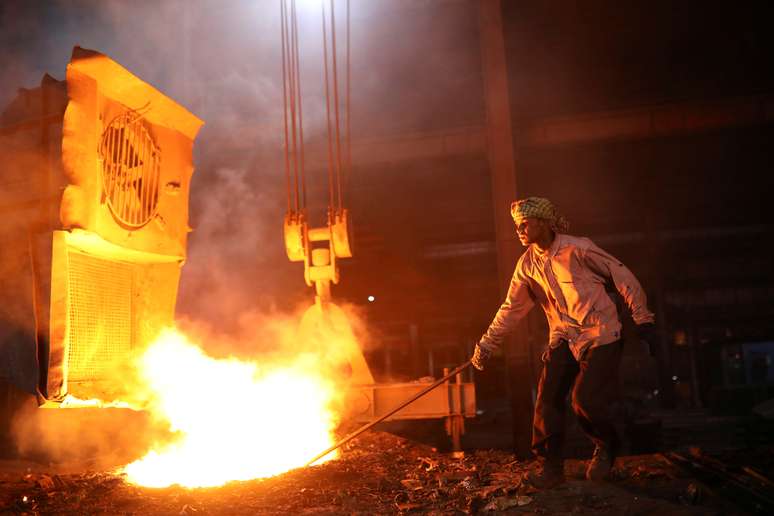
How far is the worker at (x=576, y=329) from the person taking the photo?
3381 millimetres

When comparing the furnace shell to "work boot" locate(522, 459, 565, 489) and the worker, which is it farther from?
"work boot" locate(522, 459, 565, 489)

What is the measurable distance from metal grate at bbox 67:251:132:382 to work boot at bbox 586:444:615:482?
3.63 metres

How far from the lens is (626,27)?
1221 cm

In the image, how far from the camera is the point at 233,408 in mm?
5684

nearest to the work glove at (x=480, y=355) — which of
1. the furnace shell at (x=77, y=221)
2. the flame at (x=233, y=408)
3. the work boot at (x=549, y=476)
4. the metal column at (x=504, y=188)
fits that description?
the work boot at (x=549, y=476)

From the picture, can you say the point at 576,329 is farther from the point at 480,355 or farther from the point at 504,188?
the point at 504,188

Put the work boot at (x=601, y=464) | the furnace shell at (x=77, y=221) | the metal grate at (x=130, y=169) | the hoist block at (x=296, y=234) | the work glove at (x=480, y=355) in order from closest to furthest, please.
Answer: the work boot at (x=601, y=464) → the work glove at (x=480, y=355) → the furnace shell at (x=77, y=221) → the metal grate at (x=130, y=169) → the hoist block at (x=296, y=234)

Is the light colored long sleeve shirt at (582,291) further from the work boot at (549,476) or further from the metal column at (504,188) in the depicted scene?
the metal column at (504,188)

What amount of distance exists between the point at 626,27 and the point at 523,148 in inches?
165

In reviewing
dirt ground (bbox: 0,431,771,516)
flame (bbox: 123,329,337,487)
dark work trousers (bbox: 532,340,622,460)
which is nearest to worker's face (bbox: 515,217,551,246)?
dark work trousers (bbox: 532,340,622,460)

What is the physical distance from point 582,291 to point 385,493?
178 centimetres

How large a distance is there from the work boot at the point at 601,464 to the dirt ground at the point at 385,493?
0.18ft

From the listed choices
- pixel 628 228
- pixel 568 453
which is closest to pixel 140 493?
pixel 568 453

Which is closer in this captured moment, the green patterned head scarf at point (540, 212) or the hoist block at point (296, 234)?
the green patterned head scarf at point (540, 212)
